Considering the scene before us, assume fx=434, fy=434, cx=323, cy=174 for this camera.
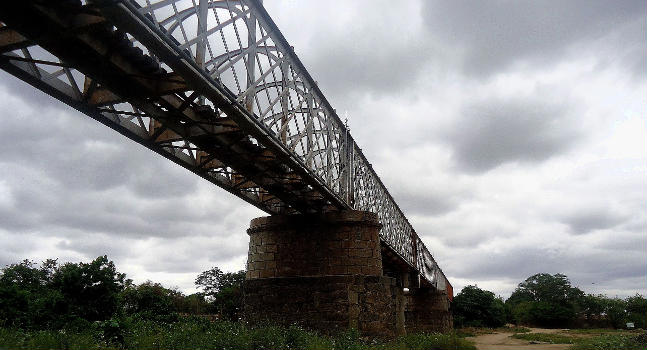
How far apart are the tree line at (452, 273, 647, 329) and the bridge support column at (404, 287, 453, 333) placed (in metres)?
27.0

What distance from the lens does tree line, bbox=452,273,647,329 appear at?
Result: 70.1 m

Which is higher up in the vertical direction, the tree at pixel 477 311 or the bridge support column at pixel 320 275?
the bridge support column at pixel 320 275

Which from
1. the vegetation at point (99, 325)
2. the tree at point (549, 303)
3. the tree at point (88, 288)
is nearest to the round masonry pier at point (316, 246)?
the vegetation at point (99, 325)

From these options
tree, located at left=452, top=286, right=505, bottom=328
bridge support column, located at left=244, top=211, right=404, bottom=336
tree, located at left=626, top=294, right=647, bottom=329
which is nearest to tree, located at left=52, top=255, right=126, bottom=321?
bridge support column, located at left=244, top=211, right=404, bottom=336

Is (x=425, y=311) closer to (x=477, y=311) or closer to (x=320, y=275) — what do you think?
(x=477, y=311)

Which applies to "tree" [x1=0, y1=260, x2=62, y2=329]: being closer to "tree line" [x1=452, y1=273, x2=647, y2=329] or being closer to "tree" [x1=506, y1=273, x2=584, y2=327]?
"tree line" [x1=452, y1=273, x2=647, y2=329]

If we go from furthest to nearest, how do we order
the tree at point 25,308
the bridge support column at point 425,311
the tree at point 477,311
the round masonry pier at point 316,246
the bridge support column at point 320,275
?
the tree at point 477,311
the bridge support column at point 425,311
the round masonry pier at point 316,246
the bridge support column at point 320,275
the tree at point 25,308

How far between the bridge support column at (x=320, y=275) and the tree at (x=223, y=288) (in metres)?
29.9

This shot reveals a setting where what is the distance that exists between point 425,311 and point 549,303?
42973 mm

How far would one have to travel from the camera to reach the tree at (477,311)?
6938 cm

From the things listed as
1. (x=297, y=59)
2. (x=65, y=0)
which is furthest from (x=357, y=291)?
(x=65, y=0)

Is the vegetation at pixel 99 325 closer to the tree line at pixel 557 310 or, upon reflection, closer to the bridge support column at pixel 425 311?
the bridge support column at pixel 425 311

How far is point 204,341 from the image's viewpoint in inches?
437

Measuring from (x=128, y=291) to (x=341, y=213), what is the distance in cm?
2404
